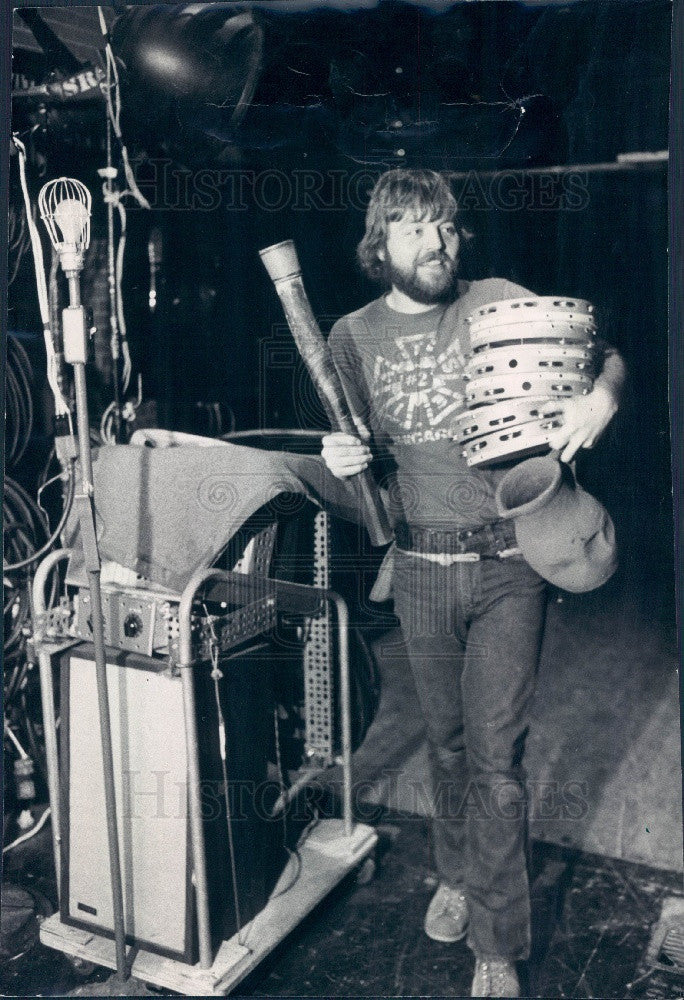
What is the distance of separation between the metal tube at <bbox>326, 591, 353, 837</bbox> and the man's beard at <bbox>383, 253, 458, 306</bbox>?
99cm

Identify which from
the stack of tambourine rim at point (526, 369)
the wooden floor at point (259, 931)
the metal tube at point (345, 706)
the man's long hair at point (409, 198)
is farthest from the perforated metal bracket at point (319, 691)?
the man's long hair at point (409, 198)

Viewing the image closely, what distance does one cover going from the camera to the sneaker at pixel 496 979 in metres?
2.60

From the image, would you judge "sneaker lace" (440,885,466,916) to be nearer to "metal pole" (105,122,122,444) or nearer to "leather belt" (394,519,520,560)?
"leather belt" (394,519,520,560)

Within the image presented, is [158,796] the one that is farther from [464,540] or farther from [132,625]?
[464,540]

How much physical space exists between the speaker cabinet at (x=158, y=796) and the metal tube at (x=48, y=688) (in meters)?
0.03

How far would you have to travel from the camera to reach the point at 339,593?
2910mm

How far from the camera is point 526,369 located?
8.11 feet

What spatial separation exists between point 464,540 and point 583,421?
1.64ft

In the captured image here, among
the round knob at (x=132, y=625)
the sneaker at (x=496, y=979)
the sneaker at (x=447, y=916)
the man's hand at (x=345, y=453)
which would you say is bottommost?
the sneaker at (x=496, y=979)

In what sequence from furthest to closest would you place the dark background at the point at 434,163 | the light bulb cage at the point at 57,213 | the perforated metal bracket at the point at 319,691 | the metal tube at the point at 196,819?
1. the perforated metal bracket at the point at 319,691
2. the dark background at the point at 434,163
3. the metal tube at the point at 196,819
4. the light bulb cage at the point at 57,213

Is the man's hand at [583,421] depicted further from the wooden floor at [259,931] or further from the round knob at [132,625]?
the wooden floor at [259,931]

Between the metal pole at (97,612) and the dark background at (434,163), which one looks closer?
the metal pole at (97,612)

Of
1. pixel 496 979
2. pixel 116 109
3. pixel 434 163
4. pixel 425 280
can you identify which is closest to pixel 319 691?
pixel 496 979

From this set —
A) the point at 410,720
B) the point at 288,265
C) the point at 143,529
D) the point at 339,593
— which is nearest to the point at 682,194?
the point at 288,265
